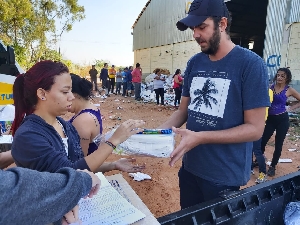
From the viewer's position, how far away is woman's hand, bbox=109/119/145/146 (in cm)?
148

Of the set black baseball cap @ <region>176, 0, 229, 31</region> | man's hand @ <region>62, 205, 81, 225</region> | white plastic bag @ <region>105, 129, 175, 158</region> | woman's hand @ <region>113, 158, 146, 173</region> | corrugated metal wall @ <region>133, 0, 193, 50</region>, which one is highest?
corrugated metal wall @ <region>133, 0, 193, 50</region>

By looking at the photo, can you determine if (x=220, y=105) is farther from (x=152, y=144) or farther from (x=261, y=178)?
(x=261, y=178)

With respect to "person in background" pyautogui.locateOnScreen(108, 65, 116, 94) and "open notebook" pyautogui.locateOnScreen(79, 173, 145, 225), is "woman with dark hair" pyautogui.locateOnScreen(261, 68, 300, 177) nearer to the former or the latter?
"open notebook" pyautogui.locateOnScreen(79, 173, 145, 225)

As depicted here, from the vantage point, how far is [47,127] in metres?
1.36

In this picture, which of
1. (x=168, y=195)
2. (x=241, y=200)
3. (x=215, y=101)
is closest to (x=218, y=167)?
(x=241, y=200)

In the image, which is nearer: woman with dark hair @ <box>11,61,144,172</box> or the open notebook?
the open notebook

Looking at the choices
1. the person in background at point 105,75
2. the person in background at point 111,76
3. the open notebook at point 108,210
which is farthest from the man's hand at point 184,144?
the person in background at point 111,76

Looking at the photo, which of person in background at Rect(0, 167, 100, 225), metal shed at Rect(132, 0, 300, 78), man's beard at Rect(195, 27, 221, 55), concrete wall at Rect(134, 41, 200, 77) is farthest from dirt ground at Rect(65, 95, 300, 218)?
concrete wall at Rect(134, 41, 200, 77)

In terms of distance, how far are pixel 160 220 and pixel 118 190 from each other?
0.30 meters

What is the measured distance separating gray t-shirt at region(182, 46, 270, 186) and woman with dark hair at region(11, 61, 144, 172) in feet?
1.54

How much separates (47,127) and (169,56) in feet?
59.8

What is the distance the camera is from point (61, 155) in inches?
51.8

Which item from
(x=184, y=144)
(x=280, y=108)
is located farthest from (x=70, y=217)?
(x=280, y=108)

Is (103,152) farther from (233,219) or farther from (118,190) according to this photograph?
(233,219)
